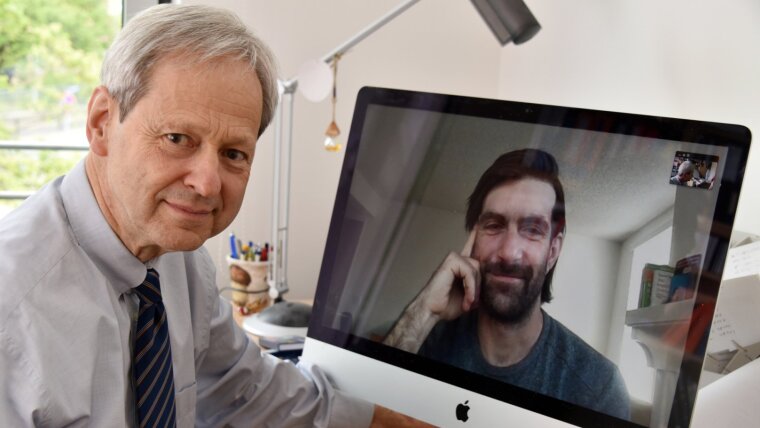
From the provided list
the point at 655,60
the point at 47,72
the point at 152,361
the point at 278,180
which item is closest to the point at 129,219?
the point at 152,361

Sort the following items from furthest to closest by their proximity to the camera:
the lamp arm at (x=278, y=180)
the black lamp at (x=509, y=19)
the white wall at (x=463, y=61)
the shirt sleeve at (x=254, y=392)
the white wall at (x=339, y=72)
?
the white wall at (x=339, y=72), the lamp arm at (x=278, y=180), the black lamp at (x=509, y=19), the white wall at (x=463, y=61), the shirt sleeve at (x=254, y=392)

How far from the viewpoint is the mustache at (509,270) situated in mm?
856

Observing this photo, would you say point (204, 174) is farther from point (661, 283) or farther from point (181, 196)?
point (661, 283)

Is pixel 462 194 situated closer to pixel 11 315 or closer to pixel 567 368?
pixel 567 368

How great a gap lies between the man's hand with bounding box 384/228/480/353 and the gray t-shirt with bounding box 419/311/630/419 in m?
0.02

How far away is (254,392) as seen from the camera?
105cm

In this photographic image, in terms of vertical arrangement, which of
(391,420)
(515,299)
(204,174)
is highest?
(204,174)

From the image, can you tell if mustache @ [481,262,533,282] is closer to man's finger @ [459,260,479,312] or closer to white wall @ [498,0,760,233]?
man's finger @ [459,260,479,312]

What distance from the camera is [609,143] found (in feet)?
2.68

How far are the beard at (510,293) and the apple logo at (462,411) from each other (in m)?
0.11

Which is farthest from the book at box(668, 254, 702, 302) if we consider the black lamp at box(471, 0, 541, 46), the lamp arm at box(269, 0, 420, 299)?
the lamp arm at box(269, 0, 420, 299)

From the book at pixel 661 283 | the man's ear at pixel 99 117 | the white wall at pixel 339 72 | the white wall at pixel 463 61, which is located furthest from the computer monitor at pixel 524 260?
the white wall at pixel 339 72

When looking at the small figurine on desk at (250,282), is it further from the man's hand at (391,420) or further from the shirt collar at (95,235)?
the shirt collar at (95,235)

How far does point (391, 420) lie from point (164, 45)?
2.10 feet
